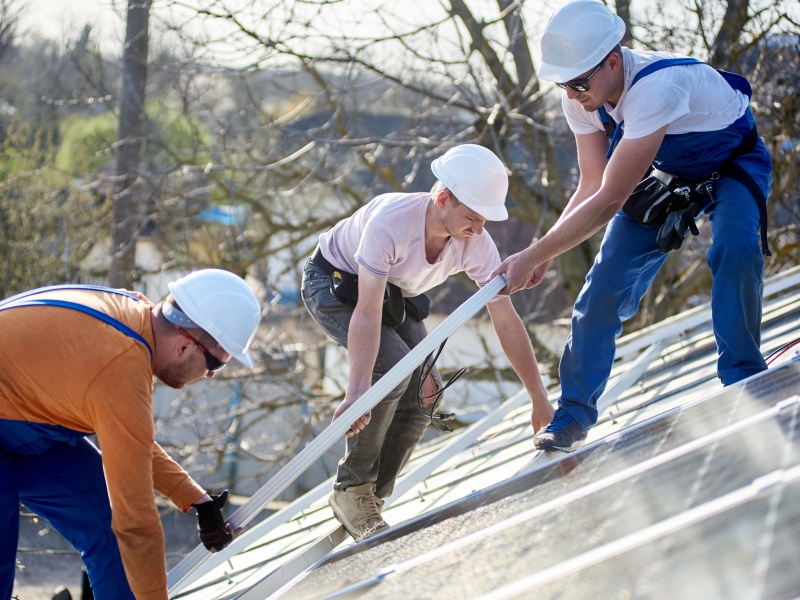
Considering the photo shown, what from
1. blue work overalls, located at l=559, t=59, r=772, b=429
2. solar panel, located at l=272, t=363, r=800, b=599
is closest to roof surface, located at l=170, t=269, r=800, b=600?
solar panel, located at l=272, t=363, r=800, b=599

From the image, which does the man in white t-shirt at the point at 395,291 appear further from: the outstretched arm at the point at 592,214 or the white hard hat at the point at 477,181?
the outstretched arm at the point at 592,214

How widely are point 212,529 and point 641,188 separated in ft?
7.38

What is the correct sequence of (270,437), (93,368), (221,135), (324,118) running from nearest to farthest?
(93,368)
(221,135)
(324,118)
(270,437)

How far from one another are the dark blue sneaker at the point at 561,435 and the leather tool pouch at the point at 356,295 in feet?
2.62

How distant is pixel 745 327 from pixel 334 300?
5.72ft

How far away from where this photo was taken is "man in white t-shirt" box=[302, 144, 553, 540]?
3.77 m

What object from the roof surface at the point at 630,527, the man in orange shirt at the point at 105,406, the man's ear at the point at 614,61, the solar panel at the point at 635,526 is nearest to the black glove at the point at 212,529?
the man in orange shirt at the point at 105,406

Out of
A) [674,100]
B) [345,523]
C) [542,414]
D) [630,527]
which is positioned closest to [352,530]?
[345,523]

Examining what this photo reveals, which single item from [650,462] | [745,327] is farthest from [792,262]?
[650,462]

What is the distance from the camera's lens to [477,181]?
12.3ft

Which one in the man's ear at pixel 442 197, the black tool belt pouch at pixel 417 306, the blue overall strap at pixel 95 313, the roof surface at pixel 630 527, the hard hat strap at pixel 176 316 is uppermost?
the blue overall strap at pixel 95 313

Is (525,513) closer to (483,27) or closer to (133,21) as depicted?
(483,27)

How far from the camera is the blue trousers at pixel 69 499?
128 inches

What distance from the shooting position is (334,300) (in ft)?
13.8
